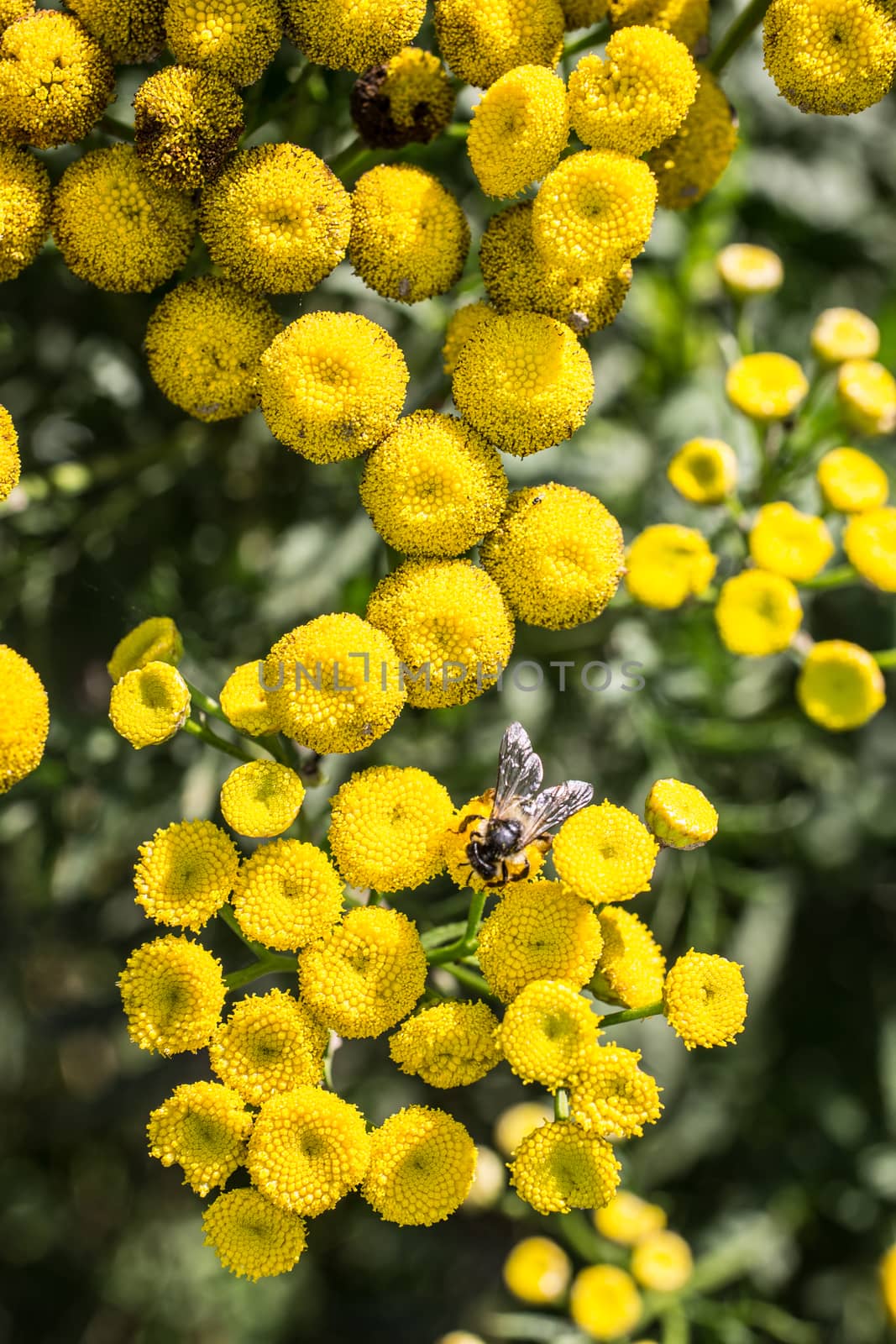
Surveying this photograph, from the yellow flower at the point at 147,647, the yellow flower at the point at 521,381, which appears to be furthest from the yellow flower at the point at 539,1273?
the yellow flower at the point at 521,381

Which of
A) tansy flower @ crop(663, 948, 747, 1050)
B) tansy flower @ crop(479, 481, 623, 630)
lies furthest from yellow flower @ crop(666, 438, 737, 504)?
tansy flower @ crop(663, 948, 747, 1050)

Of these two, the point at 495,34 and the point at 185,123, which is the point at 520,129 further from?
the point at 185,123

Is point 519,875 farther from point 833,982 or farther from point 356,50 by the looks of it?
point 833,982

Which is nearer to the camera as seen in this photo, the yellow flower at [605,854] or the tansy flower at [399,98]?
the yellow flower at [605,854]

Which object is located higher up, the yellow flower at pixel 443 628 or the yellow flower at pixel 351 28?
the yellow flower at pixel 351 28

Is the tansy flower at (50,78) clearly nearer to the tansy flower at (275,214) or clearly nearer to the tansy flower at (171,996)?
the tansy flower at (275,214)

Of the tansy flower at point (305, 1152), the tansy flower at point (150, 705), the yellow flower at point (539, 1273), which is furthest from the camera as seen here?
the yellow flower at point (539, 1273)

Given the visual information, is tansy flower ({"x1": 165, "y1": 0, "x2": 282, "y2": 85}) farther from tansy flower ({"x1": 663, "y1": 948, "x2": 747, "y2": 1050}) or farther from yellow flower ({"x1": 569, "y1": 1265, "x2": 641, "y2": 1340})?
yellow flower ({"x1": 569, "y1": 1265, "x2": 641, "y2": 1340})
